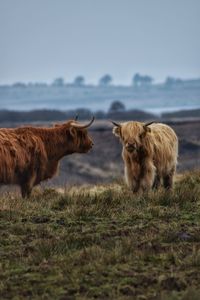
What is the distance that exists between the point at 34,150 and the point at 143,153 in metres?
1.84

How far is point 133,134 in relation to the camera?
13.0 metres

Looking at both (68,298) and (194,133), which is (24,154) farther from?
(194,133)

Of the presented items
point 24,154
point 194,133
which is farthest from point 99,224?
point 194,133

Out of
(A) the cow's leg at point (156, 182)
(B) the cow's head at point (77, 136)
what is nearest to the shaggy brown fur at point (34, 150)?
(B) the cow's head at point (77, 136)

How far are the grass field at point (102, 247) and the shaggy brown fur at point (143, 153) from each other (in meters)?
0.83

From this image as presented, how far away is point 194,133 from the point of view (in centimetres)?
3716

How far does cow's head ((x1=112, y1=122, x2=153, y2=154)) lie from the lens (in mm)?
12992

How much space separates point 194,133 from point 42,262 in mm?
28605

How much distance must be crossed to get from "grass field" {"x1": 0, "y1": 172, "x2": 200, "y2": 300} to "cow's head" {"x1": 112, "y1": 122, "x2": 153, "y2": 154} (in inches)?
31.2

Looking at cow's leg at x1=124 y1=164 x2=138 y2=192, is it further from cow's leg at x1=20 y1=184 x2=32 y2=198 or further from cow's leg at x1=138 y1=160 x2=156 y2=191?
cow's leg at x1=20 y1=184 x2=32 y2=198

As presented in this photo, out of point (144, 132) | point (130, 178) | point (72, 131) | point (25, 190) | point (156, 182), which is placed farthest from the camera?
point (72, 131)

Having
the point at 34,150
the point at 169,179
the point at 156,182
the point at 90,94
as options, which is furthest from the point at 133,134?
the point at 90,94

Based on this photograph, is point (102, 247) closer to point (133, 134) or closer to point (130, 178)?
point (133, 134)

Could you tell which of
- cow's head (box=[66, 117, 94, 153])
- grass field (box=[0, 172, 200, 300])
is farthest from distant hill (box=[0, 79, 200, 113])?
grass field (box=[0, 172, 200, 300])
